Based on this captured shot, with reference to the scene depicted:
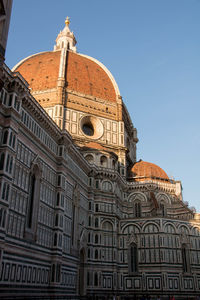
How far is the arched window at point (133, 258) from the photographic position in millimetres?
43156

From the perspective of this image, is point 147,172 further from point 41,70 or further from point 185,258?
point 41,70

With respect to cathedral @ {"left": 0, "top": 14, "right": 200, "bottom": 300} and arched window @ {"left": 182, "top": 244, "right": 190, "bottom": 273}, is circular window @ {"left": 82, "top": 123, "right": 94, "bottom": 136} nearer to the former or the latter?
cathedral @ {"left": 0, "top": 14, "right": 200, "bottom": 300}

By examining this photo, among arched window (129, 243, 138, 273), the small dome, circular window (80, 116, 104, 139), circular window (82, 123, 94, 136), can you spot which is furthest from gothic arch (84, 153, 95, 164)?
arched window (129, 243, 138, 273)

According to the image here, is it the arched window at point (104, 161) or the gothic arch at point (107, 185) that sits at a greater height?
the arched window at point (104, 161)

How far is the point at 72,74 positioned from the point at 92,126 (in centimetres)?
1041

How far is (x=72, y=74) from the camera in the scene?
58.5 meters

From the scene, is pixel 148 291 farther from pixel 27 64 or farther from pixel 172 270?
pixel 27 64

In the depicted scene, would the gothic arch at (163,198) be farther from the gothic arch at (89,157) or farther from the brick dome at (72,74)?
the brick dome at (72,74)

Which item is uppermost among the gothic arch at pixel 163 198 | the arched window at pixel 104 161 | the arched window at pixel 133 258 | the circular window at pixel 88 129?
the circular window at pixel 88 129

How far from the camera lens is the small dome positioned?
53594 mm

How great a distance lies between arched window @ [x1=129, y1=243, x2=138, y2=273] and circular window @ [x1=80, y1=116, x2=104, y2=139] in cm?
1824

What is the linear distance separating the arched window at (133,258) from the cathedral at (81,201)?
129 millimetres

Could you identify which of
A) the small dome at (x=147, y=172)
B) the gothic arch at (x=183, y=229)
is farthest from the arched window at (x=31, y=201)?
the small dome at (x=147, y=172)

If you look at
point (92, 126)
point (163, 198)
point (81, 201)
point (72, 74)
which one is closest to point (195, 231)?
point (163, 198)
